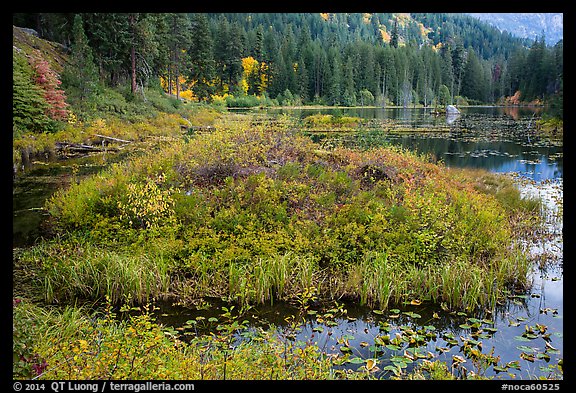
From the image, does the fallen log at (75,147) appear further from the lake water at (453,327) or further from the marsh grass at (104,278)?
the marsh grass at (104,278)

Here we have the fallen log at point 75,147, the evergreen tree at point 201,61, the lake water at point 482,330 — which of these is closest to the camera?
the lake water at point 482,330

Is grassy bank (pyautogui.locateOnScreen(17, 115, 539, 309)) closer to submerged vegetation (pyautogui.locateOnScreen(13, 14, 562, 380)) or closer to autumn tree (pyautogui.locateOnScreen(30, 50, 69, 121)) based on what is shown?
submerged vegetation (pyautogui.locateOnScreen(13, 14, 562, 380))

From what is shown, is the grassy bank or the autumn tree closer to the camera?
the grassy bank

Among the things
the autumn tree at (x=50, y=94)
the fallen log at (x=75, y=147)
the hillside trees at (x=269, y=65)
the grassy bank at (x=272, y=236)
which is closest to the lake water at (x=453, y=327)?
the grassy bank at (x=272, y=236)

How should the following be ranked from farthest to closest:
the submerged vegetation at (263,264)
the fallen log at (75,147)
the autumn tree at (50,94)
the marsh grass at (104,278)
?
1. the autumn tree at (50,94)
2. the fallen log at (75,147)
3. the marsh grass at (104,278)
4. the submerged vegetation at (263,264)

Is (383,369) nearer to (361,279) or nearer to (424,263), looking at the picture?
(361,279)

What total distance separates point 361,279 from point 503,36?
21832cm

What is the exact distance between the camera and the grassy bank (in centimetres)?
759

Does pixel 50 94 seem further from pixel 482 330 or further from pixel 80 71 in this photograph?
pixel 482 330

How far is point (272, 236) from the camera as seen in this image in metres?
9.02

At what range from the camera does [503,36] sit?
19375cm

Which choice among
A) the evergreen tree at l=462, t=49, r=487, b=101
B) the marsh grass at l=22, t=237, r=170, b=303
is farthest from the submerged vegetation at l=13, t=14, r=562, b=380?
the evergreen tree at l=462, t=49, r=487, b=101

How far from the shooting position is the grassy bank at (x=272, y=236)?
759cm

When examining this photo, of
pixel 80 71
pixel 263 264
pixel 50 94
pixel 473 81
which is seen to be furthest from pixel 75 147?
pixel 473 81
